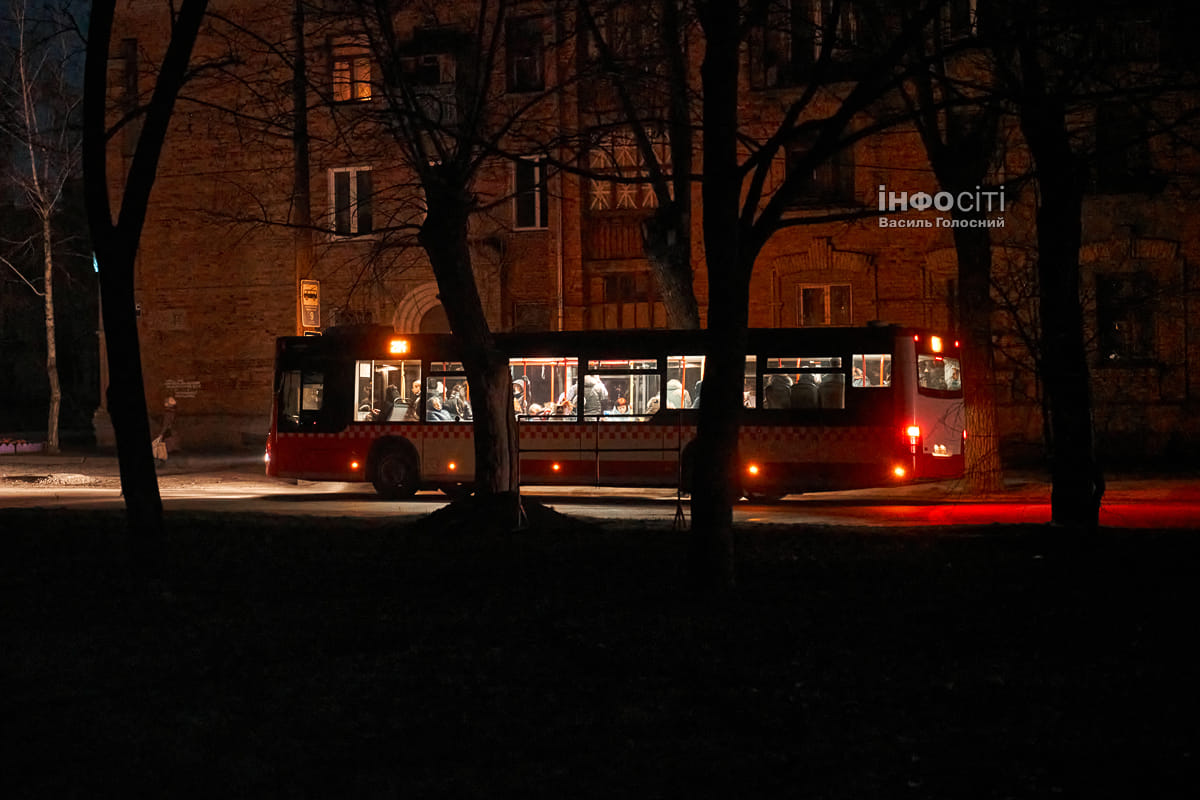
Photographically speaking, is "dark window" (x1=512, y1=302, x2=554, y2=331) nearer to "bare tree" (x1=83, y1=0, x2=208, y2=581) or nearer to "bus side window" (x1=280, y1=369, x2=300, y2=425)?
"bus side window" (x1=280, y1=369, x2=300, y2=425)

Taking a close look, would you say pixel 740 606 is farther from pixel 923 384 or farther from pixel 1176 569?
pixel 923 384

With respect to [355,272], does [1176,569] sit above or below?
below

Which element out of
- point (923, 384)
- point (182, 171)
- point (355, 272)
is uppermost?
point (182, 171)

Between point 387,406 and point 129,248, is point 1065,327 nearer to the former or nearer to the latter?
point 129,248

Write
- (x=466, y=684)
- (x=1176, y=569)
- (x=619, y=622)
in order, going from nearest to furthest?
(x=466, y=684), (x=619, y=622), (x=1176, y=569)

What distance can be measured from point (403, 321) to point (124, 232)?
23.6m

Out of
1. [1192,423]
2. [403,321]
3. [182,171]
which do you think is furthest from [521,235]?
[1192,423]

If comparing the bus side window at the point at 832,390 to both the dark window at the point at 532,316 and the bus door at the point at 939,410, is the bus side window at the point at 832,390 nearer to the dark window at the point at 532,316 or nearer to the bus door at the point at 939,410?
the bus door at the point at 939,410

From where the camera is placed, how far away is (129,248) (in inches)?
471

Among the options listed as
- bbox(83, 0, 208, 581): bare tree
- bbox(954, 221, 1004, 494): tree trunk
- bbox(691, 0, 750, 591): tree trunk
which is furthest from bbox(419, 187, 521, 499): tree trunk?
bbox(954, 221, 1004, 494): tree trunk

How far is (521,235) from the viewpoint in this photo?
34.3 m

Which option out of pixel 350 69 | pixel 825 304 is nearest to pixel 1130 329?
pixel 825 304

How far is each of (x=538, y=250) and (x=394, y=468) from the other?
33.5ft

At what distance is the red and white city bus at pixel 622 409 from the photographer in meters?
22.6
